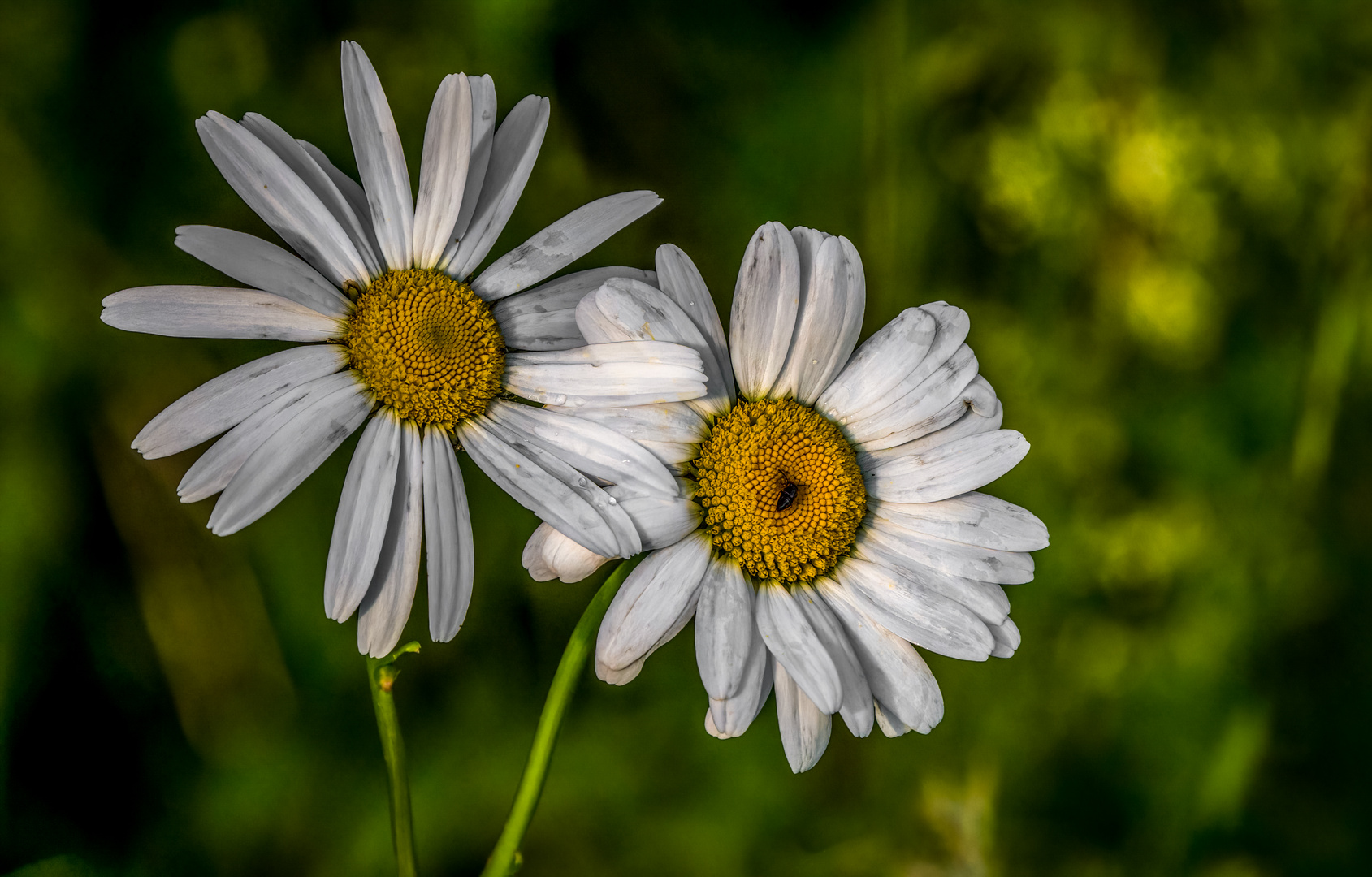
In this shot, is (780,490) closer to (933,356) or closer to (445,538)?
(933,356)

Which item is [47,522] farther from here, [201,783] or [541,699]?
[541,699]

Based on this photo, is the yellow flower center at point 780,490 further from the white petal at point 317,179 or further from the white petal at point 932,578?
the white petal at point 317,179

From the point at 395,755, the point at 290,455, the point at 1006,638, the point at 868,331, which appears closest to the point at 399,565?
the point at 290,455

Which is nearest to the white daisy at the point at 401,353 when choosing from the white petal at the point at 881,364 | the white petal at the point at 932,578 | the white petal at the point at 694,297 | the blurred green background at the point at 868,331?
the white petal at the point at 694,297

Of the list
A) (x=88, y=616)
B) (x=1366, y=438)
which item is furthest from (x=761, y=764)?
(x=1366, y=438)

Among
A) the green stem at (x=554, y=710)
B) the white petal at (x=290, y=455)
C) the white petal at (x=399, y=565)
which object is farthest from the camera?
the green stem at (x=554, y=710)

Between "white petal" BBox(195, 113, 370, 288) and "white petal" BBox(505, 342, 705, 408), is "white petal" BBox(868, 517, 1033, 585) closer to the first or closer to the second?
"white petal" BBox(505, 342, 705, 408)
